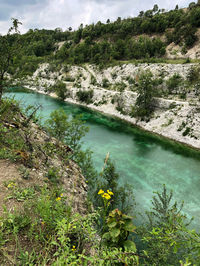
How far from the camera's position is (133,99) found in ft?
138

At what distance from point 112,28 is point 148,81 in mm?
70129

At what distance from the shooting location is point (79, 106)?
175 feet

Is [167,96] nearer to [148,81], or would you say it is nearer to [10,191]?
[148,81]

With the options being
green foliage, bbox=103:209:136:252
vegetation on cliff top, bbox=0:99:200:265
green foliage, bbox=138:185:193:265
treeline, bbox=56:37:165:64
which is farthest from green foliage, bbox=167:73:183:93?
green foliage, bbox=103:209:136:252

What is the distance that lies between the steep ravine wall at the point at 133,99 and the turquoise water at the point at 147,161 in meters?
3.62

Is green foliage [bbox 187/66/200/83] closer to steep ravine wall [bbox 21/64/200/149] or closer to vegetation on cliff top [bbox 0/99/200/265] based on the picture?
steep ravine wall [bbox 21/64/200/149]

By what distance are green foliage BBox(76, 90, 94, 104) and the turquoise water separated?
755 inches

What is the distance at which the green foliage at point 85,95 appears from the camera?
54138 mm

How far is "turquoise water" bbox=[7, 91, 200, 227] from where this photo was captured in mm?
17656

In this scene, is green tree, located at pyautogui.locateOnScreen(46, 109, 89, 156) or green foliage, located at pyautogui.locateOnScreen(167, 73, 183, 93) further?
green foliage, located at pyautogui.locateOnScreen(167, 73, 183, 93)

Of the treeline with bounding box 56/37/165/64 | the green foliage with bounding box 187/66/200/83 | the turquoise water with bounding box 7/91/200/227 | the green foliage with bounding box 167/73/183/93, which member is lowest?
the turquoise water with bounding box 7/91/200/227

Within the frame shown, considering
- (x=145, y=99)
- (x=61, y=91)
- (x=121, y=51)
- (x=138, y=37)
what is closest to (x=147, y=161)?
(x=145, y=99)

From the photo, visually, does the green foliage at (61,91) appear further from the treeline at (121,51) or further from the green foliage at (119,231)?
the green foliage at (119,231)

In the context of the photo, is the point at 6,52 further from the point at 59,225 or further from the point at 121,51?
the point at 121,51
